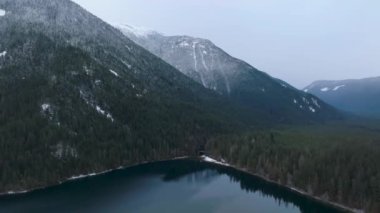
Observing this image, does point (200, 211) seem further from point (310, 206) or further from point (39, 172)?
point (39, 172)

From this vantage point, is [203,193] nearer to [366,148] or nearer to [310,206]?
[310,206]

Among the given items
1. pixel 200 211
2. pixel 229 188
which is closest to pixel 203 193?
A: pixel 229 188

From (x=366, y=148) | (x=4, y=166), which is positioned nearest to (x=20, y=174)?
(x=4, y=166)

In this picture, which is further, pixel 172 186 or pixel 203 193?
pixel 172 186

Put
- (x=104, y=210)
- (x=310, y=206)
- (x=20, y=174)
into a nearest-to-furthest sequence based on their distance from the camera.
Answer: (x=104, y=210), (x=310, y=206), (x=20, y=174)

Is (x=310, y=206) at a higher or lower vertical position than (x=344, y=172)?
lower

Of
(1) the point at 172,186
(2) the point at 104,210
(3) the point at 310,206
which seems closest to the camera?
(2) the point at 104,210
